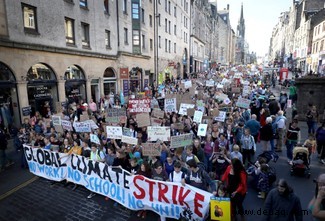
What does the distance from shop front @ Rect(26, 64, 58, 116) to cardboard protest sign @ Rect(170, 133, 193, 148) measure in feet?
36.5

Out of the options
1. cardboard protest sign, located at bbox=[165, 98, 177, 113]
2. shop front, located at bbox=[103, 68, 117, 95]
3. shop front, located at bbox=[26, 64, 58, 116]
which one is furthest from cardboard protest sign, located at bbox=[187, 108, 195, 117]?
shop front, located at bbox=[103, 68, 117, 95]

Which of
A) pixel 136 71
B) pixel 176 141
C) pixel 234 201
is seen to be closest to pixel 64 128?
pixel 176 141

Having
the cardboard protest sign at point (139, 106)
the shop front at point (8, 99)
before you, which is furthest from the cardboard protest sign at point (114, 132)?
the shop front at point (8, 99)

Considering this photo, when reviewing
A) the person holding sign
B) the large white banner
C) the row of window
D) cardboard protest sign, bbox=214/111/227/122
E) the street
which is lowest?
the street

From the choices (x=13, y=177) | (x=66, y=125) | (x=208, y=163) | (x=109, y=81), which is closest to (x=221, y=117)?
(x=208, y=163)

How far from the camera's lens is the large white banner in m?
5.05

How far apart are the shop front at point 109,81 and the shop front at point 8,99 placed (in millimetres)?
9509

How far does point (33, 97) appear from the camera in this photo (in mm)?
14227

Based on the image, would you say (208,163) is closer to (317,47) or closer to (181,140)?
(181,140)

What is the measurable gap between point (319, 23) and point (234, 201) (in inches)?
1693

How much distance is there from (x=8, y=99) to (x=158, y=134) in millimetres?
10193

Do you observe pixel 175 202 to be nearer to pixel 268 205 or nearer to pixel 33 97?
pixel 268 205

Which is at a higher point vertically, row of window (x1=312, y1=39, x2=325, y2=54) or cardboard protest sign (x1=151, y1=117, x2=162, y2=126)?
row of window (x1=312, y1=39, x2=325, y2=54)

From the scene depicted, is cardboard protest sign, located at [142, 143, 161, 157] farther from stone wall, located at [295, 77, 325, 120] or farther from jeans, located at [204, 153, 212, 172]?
stone wall, located at [295, 77, 325, 120]
